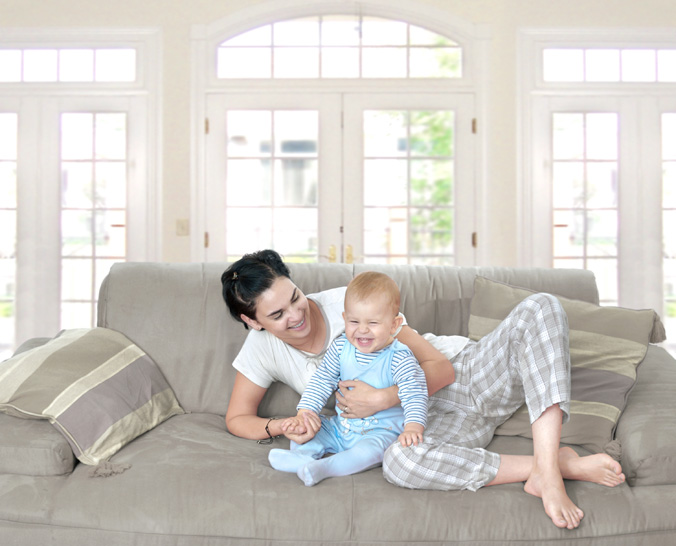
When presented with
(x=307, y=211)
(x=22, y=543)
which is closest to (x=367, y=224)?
(x=307, y=211)

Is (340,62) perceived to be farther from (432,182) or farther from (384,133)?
(432,182)

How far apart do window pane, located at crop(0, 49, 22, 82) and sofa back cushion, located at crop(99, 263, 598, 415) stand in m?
2.76

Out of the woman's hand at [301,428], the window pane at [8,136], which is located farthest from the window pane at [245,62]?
the woman's hand at [301,428]

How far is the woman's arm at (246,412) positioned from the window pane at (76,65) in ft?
10.2

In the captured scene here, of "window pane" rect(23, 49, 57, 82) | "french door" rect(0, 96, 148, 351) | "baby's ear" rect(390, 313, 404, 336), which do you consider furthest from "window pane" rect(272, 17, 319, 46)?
"baby's ear" rect(390, 313, 404, 336)

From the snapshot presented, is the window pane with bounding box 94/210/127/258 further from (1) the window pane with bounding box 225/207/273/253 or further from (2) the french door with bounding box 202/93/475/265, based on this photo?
(1) the window pane with bounding box 225/207/273/253

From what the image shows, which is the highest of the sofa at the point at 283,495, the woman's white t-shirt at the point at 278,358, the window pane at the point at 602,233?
the window pane at the point at 602,233

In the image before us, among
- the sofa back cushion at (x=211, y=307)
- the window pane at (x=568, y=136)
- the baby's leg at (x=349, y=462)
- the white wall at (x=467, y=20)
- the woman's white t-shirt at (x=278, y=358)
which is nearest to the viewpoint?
the baby's leg at (x=349, y=462)

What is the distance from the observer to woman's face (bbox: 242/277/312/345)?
74.2 inches

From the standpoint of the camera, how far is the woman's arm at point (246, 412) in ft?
6.39

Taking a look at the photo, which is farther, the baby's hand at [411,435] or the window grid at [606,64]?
the window grid at [606,64]

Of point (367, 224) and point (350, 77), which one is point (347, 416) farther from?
point (350, 77)

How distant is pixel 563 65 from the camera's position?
14.3 feet

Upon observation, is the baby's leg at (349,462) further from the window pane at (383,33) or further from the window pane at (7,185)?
the window pane at (7,185)
